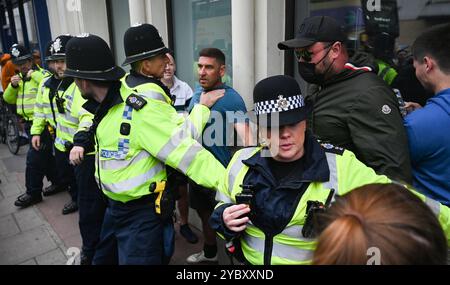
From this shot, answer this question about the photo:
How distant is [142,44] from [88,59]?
1.38 ft

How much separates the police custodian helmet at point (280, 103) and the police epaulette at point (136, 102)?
87cm

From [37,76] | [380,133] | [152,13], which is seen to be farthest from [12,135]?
[380,133]

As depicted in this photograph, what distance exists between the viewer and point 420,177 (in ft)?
6.30

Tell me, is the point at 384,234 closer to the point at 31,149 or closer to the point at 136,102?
the point at 136,102

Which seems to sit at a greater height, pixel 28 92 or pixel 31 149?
pixel 28 92

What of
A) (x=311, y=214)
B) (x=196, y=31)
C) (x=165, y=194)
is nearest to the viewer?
(x=311, y=214)

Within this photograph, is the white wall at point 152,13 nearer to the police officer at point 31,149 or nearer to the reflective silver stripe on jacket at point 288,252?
the police officer at point 31,149

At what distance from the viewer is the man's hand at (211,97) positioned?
114 inches


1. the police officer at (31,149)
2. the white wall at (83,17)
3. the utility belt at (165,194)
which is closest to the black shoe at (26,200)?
the police officer at (31,149)

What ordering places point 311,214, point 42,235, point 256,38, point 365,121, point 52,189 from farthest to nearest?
point 52,189
point 42,235
point 256,38
point 365,121
point 311,214

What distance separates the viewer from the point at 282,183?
156 centimetres

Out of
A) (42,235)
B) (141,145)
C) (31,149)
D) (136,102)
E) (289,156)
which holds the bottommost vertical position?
(42,235)
